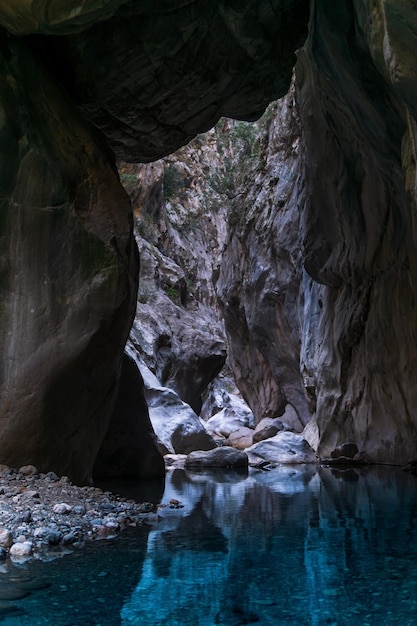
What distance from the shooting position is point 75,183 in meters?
8.60

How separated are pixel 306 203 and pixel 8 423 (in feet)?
35.6

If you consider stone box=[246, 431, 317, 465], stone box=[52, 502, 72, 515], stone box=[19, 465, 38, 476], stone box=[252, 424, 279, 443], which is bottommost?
stone box=[52, 502, 72, 515]

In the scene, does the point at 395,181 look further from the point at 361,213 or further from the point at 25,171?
the point at 25,171

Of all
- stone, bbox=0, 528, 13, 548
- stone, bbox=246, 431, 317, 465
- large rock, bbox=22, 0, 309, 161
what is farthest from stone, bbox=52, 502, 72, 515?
stone, bbox=246, 431, 317, 465

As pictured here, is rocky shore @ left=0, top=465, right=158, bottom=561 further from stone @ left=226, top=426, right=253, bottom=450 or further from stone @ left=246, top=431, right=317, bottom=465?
stone @ left=226, top=426, right=253, bottom=450

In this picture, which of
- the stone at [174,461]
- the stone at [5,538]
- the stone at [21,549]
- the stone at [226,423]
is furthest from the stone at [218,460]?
the stone at [226,423]

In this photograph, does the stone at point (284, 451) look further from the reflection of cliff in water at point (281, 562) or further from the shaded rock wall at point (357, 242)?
the reflection of cliff in water at point (281, 562)

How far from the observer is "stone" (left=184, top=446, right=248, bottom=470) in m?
15.7

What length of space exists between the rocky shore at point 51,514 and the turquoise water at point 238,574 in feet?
0.72

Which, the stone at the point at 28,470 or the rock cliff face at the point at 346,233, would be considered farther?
the rock cliff face at the point at 346,233

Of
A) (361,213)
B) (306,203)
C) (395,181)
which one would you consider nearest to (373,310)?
(361,213)

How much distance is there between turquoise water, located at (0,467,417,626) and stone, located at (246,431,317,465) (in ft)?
32.7

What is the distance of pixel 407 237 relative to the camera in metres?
12.1

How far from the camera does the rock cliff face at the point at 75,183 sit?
7.66m
